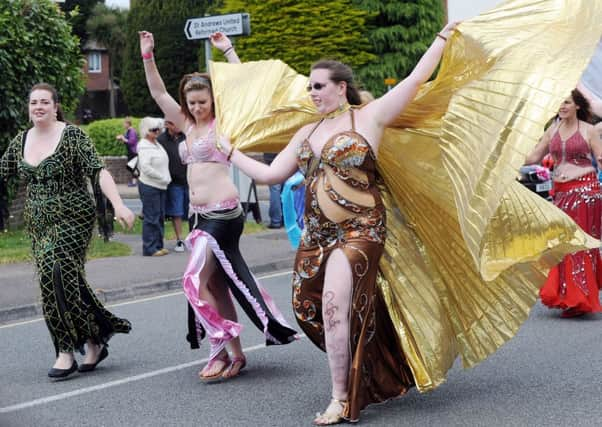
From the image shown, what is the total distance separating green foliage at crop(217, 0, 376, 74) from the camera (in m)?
32.7

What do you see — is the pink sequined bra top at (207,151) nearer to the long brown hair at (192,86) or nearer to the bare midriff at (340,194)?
the long brown hair at (192,86)

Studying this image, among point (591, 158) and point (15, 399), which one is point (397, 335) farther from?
point (591, 158)

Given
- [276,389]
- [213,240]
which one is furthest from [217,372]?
[213,240]

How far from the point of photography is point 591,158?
28.6ft

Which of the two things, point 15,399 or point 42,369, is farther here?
point 42,369

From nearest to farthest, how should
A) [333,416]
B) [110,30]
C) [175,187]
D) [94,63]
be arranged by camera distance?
1. [333,416]
2. [175,187]
3. [110,30]
4. [94,63]

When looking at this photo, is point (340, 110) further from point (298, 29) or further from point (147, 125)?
point (298, 29)

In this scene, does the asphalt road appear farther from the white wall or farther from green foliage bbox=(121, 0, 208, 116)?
green foliage bbox=(121, 0, 208, 116)

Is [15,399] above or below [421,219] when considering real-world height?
below

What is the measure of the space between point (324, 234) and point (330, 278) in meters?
0.25

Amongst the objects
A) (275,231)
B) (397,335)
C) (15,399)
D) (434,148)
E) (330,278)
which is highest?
(434,148)

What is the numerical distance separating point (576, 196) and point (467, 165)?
3.89 meters

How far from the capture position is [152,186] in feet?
44.9

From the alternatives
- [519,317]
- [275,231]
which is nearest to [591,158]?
[519,317]
